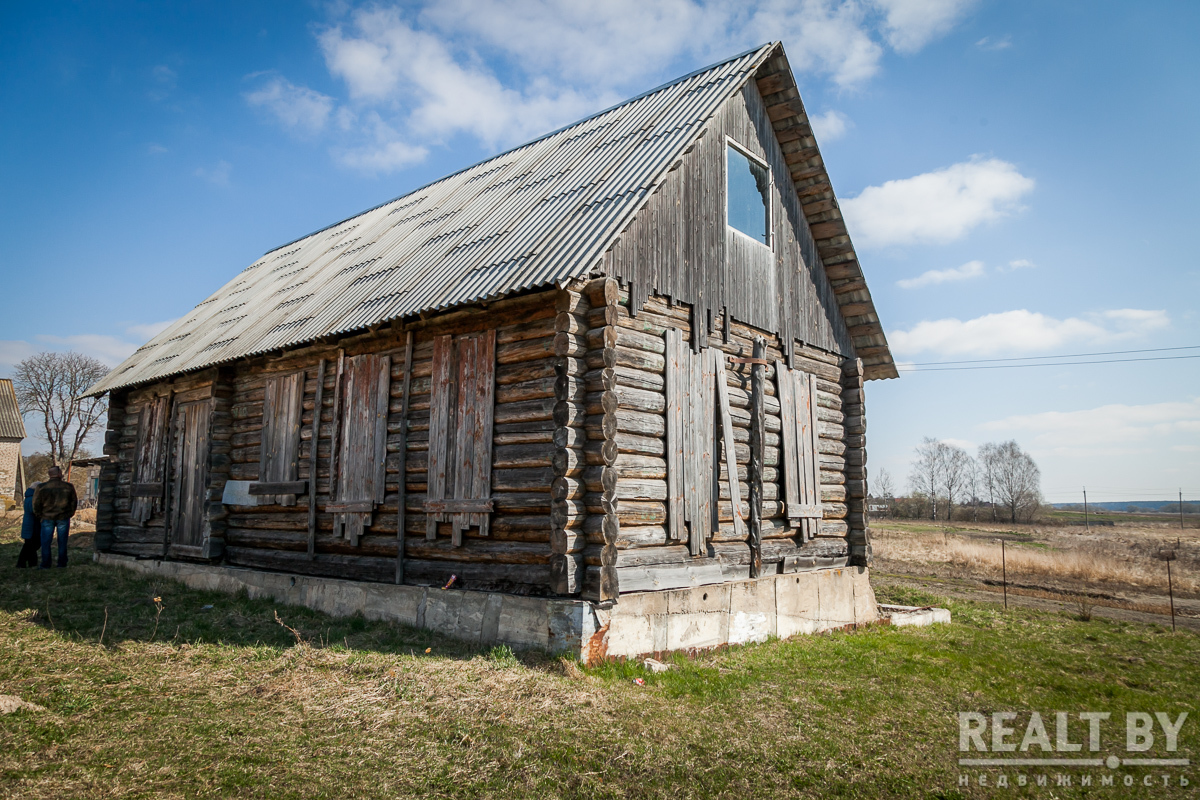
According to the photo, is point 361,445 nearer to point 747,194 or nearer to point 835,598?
point 747,194

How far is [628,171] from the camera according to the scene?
987 cm

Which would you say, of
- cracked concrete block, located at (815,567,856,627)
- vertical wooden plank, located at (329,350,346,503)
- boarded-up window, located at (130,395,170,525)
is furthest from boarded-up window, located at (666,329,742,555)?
boarded-up window, located at (130,395,170,525)

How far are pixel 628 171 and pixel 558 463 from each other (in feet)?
14.6

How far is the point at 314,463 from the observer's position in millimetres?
11234

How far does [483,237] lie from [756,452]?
5.21 m

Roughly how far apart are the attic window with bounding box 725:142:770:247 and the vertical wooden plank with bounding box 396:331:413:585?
5.23m

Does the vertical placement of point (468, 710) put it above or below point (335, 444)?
below

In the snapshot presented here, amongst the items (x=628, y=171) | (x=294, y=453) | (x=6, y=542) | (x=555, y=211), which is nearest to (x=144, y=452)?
(x=294, y=453)

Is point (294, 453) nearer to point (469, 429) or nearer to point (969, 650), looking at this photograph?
point (469, 429)

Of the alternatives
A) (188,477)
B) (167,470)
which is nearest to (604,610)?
(188,477)

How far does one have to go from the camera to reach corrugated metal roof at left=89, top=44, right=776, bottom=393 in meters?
9.05

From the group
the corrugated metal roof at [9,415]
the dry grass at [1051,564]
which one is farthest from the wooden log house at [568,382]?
the corrugated metal roof at [9,415]

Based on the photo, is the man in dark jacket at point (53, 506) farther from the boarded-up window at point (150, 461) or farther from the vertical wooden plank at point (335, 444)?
the vertical wooden plank at point (335, 444)

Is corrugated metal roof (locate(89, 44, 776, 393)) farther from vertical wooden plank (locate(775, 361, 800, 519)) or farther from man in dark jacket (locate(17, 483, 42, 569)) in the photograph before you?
vertical wooden plank (locate(775, 361, 800, 519))
